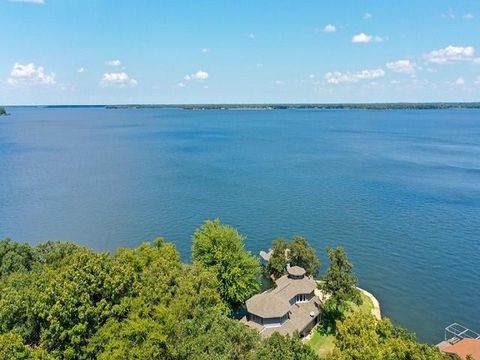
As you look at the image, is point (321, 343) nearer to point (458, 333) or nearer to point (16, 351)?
point (458, 333)

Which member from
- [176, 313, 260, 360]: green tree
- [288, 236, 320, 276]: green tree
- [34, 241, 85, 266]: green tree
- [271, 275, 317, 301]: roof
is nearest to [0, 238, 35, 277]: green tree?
[34, 241, 85, 266]: green tree

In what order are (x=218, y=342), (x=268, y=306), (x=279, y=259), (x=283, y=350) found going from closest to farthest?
(x=283, y=350), (x=218, y=342), (x=268, y=306), (x=279, y=259)

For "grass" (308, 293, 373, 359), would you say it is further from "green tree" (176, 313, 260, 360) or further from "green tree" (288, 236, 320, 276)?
"green tree" (176, 313, 260, 360)

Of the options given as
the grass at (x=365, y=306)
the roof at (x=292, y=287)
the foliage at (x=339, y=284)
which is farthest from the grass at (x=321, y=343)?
the grass at (x=365, y=306)

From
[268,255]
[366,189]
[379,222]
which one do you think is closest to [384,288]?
[268,255]

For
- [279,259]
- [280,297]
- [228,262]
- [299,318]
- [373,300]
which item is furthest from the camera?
[279,259]

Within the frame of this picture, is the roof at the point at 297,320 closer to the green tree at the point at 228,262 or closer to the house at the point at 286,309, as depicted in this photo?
the house at the point at 286,309

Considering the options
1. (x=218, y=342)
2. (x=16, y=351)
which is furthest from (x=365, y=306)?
(x=16, y=351)

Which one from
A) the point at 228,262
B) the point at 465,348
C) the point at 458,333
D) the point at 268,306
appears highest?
the point at 228,262
